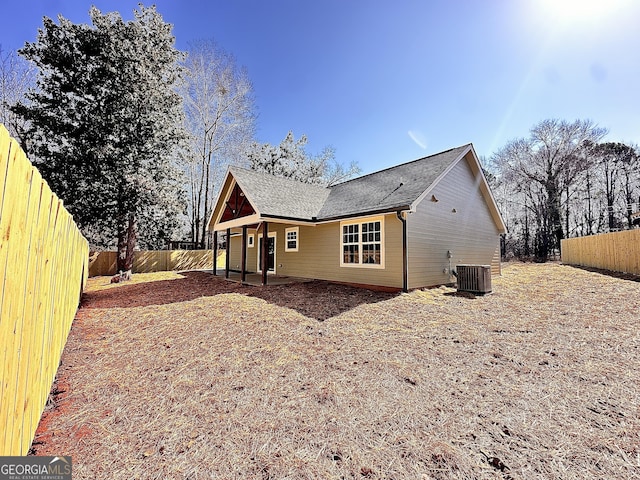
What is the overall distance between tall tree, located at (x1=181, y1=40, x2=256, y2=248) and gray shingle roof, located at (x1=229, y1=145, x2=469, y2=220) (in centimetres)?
949

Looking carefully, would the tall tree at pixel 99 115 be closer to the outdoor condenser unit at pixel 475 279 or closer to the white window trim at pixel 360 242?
the white window trim at pixel 360 242

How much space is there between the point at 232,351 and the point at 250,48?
647 inches

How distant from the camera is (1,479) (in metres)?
1.52

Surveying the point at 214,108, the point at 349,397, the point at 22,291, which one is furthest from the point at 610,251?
the point at 214,108

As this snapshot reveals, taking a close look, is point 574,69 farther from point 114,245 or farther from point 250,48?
point 114,245

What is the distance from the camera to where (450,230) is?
1068 cm

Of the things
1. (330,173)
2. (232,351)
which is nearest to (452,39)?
(232,351)

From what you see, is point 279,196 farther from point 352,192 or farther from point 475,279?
point 475,279

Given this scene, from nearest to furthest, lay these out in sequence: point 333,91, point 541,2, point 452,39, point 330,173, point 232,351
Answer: point 232,351
point 541,2
point 452,39
point 333,91
point 330,173

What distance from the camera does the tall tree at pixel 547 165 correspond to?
23.5 m

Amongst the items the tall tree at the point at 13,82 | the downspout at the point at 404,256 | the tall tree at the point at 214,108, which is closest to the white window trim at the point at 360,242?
the downspout at the point at 404,256

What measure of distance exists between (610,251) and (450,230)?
10028mm

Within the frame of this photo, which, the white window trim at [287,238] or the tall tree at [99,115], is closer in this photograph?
the white window trim at [287,238]

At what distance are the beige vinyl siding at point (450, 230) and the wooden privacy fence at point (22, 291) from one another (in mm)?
8387
